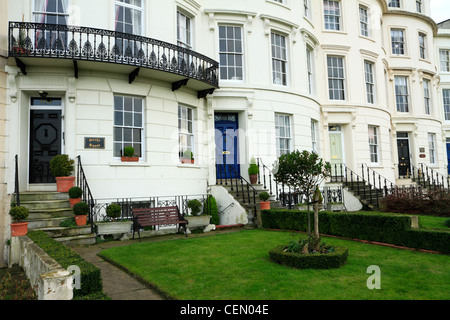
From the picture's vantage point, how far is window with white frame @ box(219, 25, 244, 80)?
14.5 metres

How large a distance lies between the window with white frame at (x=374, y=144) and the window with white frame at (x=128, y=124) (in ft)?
43.8

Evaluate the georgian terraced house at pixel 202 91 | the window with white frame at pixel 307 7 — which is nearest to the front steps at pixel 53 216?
the georgian terraced house at pixel 202 91

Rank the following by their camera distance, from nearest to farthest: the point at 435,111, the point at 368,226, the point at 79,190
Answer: the point at 368,226, the point at 79,190, the point at 435,111

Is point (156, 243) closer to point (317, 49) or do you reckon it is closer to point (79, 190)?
point (79, 190)

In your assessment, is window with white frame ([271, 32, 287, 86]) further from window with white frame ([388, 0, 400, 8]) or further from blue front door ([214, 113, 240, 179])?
window with white frame ([388, 0, 400, 8])

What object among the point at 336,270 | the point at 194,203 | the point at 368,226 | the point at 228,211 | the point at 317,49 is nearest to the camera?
the point at 336,270

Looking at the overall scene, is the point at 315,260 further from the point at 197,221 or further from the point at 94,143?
the point at 94,143

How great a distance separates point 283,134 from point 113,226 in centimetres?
872

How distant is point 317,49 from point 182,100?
9.01 m

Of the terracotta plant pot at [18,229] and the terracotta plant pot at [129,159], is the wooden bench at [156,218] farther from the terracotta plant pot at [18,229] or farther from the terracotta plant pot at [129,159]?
the terracotta plant pot at [18,229]

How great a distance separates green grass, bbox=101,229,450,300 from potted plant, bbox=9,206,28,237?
191 cm

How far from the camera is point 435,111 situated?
24.2 metres

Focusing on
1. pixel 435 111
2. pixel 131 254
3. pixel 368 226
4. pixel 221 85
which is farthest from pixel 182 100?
pixel 435 111

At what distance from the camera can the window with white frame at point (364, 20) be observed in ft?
64.7
